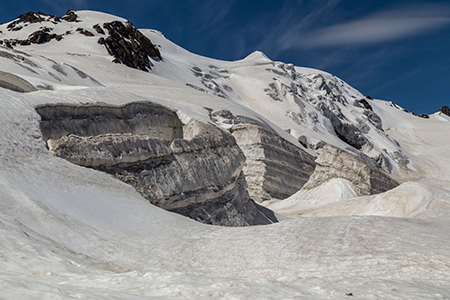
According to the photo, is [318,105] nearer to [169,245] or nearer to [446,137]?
[446,137]

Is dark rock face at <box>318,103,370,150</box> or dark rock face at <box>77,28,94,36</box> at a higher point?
dark rock face at <box>77,28,94,36</box>

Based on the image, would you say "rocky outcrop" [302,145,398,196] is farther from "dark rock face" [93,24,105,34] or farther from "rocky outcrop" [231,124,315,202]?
"dark rock face" [93,24,105,34]

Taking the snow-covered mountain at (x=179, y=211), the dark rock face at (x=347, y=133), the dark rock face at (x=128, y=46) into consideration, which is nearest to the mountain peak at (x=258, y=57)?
the dark rock face at (x=347, y=133)

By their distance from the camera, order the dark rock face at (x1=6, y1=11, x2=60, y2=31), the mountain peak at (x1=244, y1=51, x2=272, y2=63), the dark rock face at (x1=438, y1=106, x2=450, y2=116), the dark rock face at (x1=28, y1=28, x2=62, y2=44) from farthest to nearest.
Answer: the dark rock face at (x1=438, y1=106, x2=450, y2=116), the mountain peak at (x1=244, y1=51, x2=272, y2=63), the dark rock face at (x1=6, y1=11, x2=60, y2=31), the dark rock face at (x1=28, y1=28, x2=62, y2=44)

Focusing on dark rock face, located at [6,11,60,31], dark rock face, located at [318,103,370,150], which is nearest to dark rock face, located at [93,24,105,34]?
dark rock face, located at [6,11,60,31]

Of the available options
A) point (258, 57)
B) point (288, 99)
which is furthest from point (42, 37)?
point (258, 57)

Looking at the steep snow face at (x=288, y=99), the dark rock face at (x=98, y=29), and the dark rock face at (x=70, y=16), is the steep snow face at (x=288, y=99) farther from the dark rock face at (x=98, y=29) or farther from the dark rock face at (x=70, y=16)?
the dark rock face at (x=70, y=16)

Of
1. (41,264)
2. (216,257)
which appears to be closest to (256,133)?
(216,257)

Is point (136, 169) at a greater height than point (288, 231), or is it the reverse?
point (136, 169)
